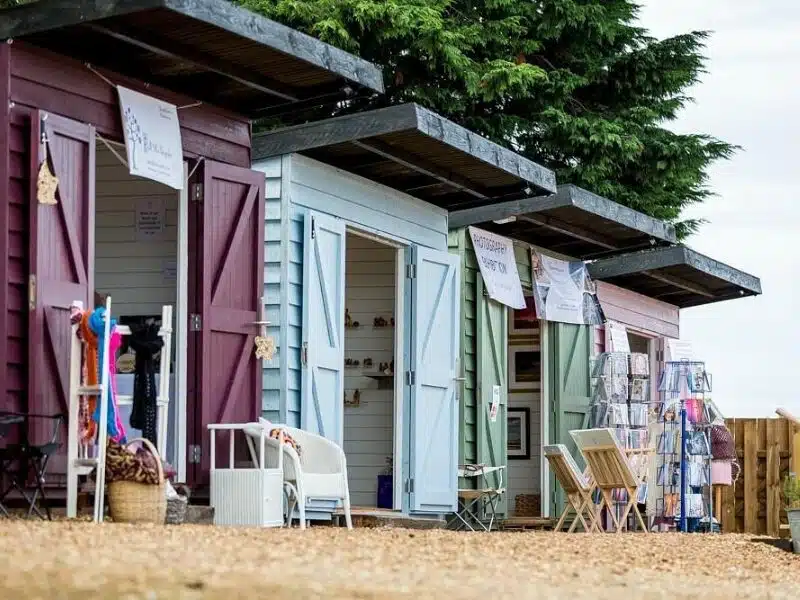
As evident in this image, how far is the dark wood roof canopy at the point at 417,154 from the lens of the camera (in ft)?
36.5

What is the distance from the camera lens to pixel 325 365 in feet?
37.4

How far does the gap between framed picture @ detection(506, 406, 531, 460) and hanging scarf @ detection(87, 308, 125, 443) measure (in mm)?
8882

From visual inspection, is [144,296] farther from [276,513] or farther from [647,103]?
[647,103]

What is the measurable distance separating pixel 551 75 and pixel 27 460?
14.2 m

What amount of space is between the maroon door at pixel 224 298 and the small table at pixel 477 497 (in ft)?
11.3

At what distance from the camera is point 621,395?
15.5m

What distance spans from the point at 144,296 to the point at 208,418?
1986 millimetres

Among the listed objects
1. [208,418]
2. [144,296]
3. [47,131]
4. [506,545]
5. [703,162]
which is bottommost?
[506,545]

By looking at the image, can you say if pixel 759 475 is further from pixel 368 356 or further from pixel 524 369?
pixel 368 356

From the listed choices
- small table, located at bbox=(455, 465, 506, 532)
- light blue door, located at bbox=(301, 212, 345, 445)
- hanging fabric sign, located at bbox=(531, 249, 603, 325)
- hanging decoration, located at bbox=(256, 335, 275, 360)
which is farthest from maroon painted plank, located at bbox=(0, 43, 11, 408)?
hanging fabric sign, located at bbox=(531, 249, 603, 325)

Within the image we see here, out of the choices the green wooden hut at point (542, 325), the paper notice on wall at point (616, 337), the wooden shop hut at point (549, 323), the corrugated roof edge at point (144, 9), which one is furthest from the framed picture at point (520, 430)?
the corrugated roof edge at point (144, 9)

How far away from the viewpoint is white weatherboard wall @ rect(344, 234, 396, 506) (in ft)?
46.7

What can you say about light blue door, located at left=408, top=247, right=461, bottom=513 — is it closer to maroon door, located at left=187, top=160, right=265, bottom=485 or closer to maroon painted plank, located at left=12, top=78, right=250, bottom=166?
maroon door, located at left=187, top=160, right=265, bottom=485

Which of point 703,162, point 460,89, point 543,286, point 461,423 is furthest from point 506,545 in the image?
point 703,162
